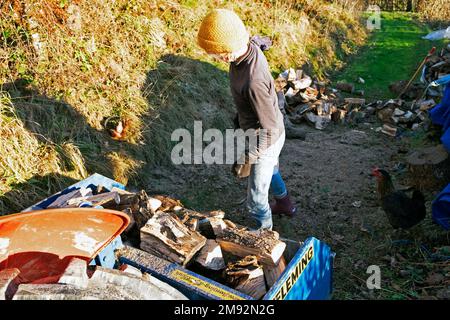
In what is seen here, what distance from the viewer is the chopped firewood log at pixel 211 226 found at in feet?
10.7

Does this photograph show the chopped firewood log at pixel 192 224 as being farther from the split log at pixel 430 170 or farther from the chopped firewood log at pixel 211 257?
the split log at pixel 430 170

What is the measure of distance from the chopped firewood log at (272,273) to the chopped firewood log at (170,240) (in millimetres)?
513

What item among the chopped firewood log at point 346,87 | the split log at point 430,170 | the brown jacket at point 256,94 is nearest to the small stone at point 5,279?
the brown jacket at point 256,94

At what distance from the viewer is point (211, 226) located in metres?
3.30

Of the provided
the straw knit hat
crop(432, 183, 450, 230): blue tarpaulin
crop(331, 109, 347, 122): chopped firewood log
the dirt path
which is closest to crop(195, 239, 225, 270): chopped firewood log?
the dirt path

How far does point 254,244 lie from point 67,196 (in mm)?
1585

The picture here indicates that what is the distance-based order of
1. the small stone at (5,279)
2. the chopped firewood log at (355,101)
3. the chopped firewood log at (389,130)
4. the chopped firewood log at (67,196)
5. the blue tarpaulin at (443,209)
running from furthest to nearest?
the chopped firewood log at (355,101), the chopped firewood log at (389,130), the blue tarpaulin at (443,209), the chopped firewood log at (67,196), the small stone at (5,279)

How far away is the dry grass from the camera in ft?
13.9

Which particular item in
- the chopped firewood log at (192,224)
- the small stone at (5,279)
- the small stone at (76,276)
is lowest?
the chopped firewood log at (192,224)

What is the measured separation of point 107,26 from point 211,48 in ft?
10.5

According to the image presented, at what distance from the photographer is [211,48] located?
9.52ft

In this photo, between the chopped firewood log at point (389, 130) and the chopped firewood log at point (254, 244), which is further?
the chopped firewood log at point (389, 130)
